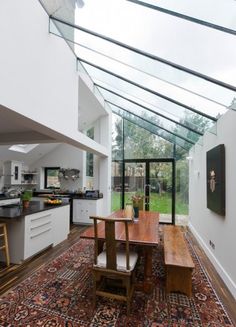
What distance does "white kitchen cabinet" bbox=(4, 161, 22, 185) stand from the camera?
5945 millimetres

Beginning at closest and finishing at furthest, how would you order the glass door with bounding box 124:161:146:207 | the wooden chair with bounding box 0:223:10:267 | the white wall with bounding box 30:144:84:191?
1. the wooden chair with bounding box 0:223:10:267
2. the glass door with bounding box 124:161:146:207
3. the white wall with bounding box 30:144:84:191

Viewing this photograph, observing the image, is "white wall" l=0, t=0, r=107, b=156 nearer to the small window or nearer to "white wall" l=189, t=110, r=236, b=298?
"white wall" l=189, t=110, r=236, b=298

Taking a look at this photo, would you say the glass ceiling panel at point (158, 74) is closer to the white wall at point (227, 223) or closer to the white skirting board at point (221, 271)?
the white wall at point (227, 223)

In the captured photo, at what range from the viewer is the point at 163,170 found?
613 cm

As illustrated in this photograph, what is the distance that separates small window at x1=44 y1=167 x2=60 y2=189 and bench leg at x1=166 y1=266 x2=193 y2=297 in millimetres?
5593

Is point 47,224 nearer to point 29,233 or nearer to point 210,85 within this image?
point 29,233

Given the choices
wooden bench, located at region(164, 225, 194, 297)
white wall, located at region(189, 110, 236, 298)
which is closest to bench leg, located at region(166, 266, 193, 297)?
wooden bench, located at region(164, 225, 194, 297)

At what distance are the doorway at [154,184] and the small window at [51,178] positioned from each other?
8.70 feet

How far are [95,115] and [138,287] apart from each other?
5.16 metres

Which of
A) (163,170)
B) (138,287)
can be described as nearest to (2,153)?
(163,170)

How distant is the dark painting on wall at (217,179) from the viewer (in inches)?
108

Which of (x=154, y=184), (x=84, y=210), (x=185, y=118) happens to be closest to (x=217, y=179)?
(x=185, y=118)

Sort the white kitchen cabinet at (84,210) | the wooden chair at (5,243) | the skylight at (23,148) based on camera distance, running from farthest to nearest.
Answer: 1. the skylight at (23,148)
2. the white kitchen cabinet at (84,210)
3. the wooden chair at (5,243)

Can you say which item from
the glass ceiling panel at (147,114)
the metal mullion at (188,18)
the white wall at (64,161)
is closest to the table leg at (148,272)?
the metal mullion at (188,18)
